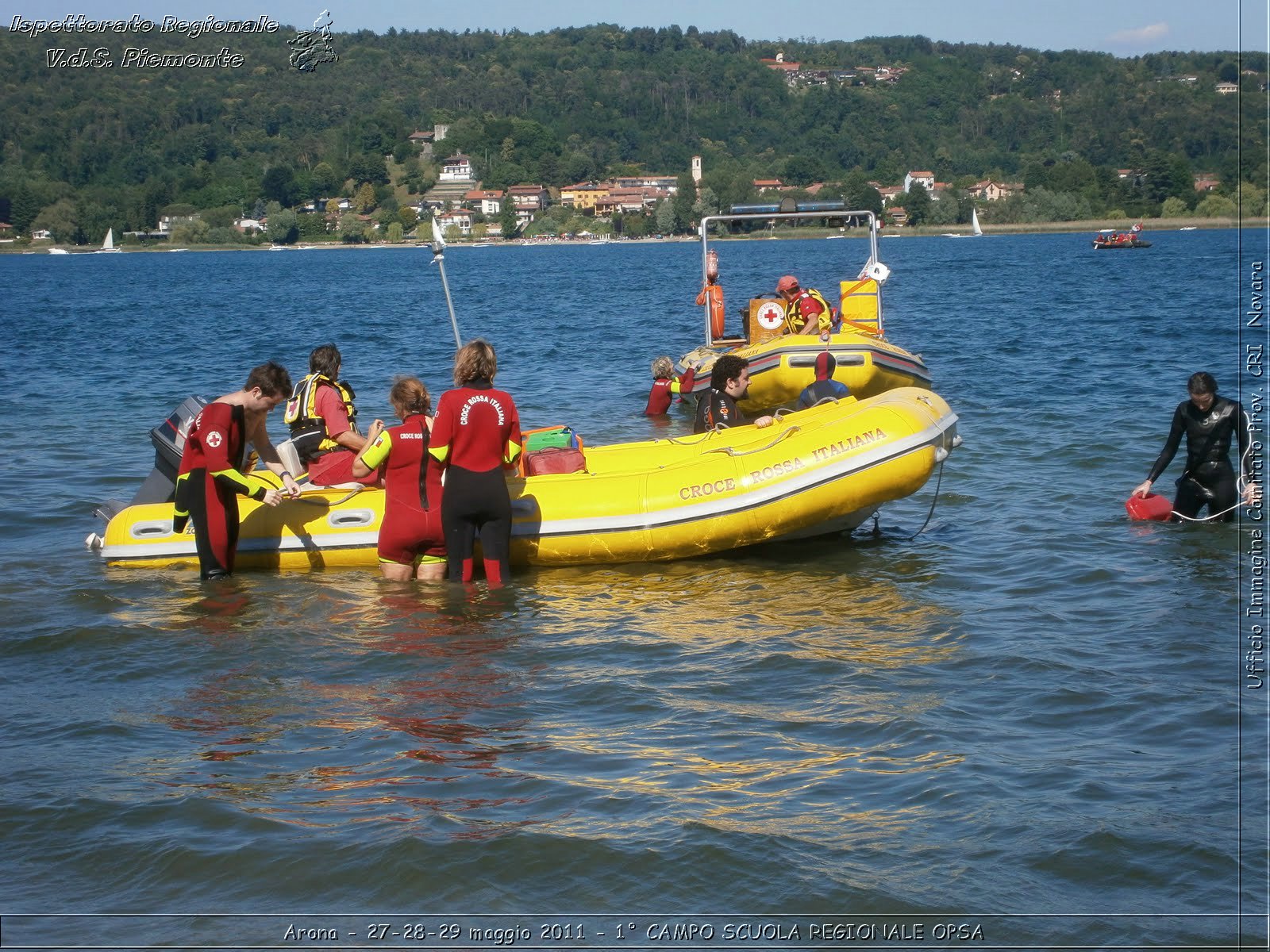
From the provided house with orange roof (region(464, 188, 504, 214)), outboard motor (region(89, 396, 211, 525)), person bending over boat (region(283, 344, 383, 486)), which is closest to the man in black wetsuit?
person bending over boat (region(283, 344, 383, 486))

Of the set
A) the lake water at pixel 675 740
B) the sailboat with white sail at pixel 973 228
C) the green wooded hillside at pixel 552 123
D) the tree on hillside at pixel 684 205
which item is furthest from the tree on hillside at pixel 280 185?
the lake water at pixel 675 740

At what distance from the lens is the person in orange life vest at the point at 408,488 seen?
781 cm

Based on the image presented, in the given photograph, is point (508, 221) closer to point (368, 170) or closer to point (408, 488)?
point (368, 170)

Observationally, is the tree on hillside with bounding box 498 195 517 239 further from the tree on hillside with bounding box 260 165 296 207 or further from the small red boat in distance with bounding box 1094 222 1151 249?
the small red boat in distance with bounding box 1094 222 1151 249

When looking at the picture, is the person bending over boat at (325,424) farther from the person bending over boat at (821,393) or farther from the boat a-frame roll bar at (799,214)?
the boat a-frame roll bar at (799,214)

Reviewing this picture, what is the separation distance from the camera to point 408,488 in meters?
7.91

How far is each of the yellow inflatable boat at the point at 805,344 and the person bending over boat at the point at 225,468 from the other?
6.71 m

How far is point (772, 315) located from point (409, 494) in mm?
8086

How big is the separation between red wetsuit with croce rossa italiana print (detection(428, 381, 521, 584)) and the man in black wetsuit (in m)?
4.38

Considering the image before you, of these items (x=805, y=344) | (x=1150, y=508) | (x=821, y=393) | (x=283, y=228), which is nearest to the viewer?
(x=1150, y=508)

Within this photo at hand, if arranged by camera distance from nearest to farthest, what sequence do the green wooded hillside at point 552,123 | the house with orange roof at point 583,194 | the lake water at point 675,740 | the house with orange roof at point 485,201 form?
the lake water at point 675,740 < the green wooded hillside at point 552,123 < the house with orange roof at point 485,201 < the house with orange roof at point 583,194

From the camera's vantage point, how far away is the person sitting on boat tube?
1467 centimetres

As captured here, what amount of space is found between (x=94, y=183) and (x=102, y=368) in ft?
386

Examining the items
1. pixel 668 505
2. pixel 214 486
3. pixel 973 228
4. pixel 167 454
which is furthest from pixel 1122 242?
pixel 214 486
